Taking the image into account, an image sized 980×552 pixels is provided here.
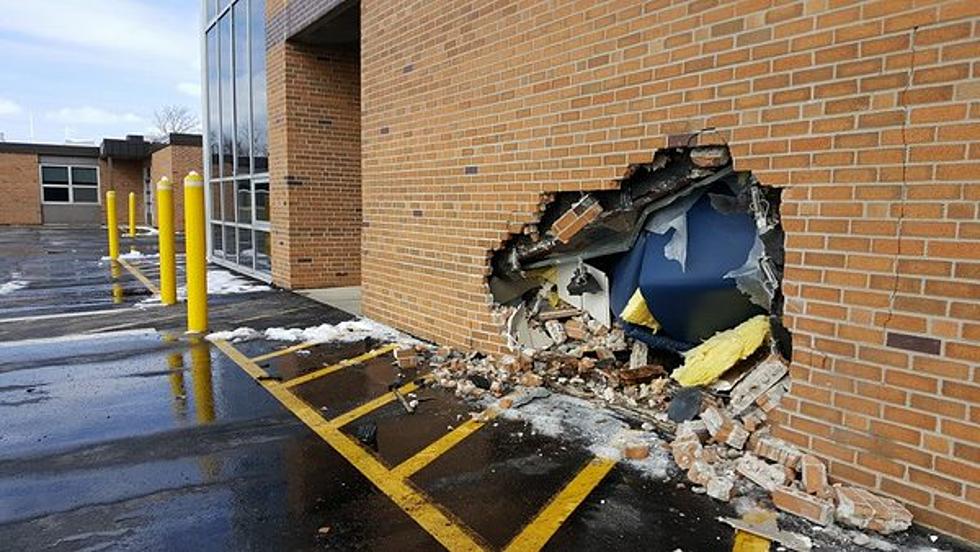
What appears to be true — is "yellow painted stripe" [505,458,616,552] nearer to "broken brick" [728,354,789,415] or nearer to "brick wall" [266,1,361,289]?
"broken brick" [728,354,789,415]

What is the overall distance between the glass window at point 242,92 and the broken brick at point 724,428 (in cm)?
1041

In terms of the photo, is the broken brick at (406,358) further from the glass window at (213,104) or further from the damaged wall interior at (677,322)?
the glass window at (213,104)

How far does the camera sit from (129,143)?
33125 millimetres

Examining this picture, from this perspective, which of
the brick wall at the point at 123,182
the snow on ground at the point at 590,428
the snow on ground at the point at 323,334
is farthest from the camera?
the brick wall at the point at 123,182

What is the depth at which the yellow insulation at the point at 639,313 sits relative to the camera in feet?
16.3

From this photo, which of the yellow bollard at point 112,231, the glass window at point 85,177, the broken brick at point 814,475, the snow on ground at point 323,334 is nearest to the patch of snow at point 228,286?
the snow on ground at point 323,334

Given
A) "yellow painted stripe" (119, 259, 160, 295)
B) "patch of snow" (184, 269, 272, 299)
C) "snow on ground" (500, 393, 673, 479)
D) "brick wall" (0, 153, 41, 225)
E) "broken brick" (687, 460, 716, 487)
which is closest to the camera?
"broken brick" (687, 460, 716, 487)

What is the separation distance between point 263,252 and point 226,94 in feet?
12.4

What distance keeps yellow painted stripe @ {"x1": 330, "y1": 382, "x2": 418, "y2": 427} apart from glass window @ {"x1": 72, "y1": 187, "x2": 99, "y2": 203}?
117 ft

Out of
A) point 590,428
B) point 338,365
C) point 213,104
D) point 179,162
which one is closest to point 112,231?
point 213,104

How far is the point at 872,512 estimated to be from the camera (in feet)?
9.82

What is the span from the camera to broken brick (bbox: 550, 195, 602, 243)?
4969mm

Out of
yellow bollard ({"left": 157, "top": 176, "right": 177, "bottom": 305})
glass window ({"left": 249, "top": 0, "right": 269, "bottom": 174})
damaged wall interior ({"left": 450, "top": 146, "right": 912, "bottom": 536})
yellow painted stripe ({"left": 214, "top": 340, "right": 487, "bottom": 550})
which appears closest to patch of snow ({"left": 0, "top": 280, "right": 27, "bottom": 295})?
yellow bollard ({"left": 157, "top": 176, "right": 177, "bottom": 305})

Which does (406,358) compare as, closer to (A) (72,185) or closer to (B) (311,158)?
(B) (311,158)
